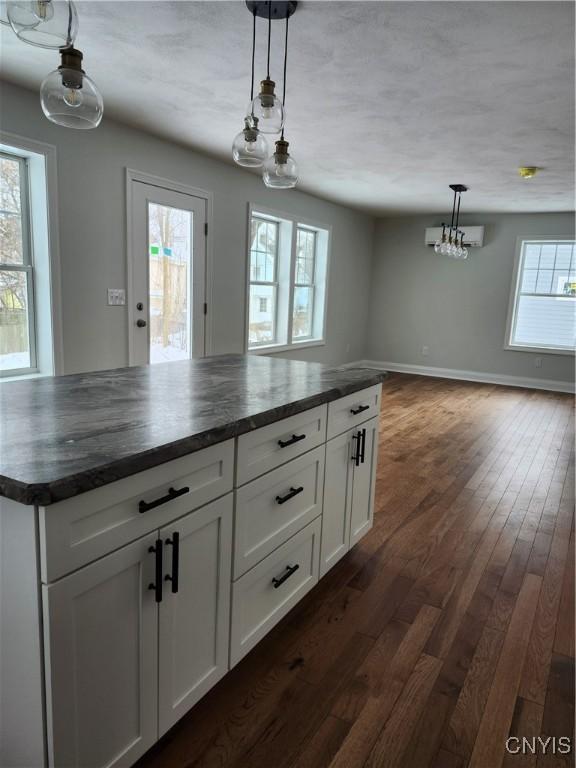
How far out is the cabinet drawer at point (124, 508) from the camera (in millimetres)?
961

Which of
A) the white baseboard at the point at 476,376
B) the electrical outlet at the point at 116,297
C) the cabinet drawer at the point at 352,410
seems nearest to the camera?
the cabinet drawer at the point at 352,410

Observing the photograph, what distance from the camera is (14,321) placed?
11.0 ft

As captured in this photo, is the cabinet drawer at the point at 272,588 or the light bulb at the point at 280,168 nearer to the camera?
the cabinet drawer at the point at 272,588

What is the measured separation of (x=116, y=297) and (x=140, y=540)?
10.0 ft

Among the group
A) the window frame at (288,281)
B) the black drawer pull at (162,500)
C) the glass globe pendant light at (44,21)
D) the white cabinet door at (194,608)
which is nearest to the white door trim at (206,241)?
the window frame at (288,281)

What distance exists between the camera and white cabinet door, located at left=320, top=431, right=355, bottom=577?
6.75ft

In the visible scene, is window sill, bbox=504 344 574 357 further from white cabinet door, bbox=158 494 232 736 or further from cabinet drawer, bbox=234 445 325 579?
white cabinet door, bbox=158 494 232 736

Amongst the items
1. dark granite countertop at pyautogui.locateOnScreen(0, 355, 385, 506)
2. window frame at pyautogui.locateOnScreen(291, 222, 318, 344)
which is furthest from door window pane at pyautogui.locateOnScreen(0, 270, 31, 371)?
window frame at pyautogui.locateOnScreen(291, 222, 318, 344)

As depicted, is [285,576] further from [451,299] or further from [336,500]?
[451,299]

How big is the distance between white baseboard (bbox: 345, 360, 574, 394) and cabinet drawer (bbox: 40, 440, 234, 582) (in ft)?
18.2

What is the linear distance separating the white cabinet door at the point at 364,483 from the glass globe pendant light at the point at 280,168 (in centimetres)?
115

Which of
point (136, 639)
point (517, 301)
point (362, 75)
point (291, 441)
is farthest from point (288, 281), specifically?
point (136, 639)

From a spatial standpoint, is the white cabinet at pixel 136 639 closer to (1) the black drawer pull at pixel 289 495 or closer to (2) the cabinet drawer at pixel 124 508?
(2) the cabinet drawer at pixel 124 508

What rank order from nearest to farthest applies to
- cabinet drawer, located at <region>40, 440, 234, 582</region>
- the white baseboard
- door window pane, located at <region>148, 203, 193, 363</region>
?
cabinet drawer, located at <region>40, 440, 234, 582</region>, door window pane, located at <region>148, 203, 193, 363</region>, the white baseboard
